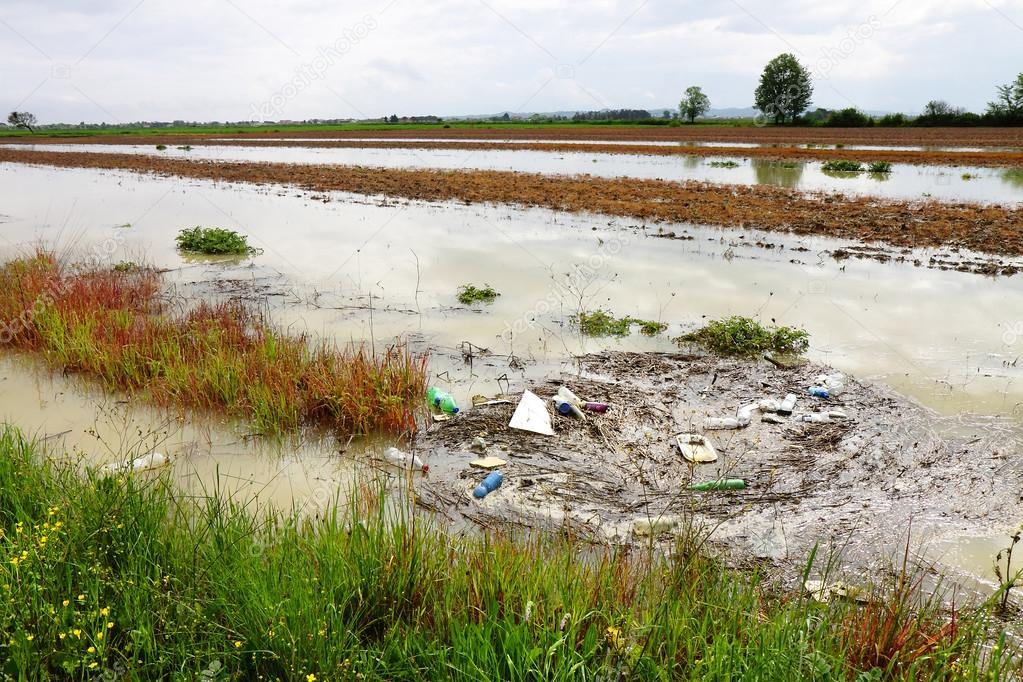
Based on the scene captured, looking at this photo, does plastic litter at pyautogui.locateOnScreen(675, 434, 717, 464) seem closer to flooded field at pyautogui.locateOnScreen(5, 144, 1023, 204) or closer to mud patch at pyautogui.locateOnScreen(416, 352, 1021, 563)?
mud patch at pyautogui.locateOnScreen(416, 352, 1021, 563)

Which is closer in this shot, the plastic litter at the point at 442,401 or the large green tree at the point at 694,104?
the plastic litter at the point at 442,401

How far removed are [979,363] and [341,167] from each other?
26.9 m

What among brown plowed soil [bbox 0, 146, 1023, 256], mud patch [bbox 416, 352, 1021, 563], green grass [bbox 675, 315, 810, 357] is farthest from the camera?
brown plowed soil [bbox 0, 146, 1023, 256]

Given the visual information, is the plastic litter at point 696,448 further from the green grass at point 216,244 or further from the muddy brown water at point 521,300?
the green grass at point 216,244

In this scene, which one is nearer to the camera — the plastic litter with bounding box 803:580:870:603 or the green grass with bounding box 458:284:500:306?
the plastic litter with bounding box 803:580:870:603

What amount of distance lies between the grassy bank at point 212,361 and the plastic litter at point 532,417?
85 cm

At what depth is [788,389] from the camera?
5.73 m

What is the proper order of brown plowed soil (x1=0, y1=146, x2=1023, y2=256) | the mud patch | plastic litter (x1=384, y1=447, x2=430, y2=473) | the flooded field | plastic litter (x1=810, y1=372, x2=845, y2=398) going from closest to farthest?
the mud patch < plastic litter (x1=384, y1=447, x2=430, y2=473) < plastic litter (x1=810, y1=372, x2=845, y2=398) < brown plowed soil (x1=0, y1=146, x2=1023, y2=256) < the flooded field

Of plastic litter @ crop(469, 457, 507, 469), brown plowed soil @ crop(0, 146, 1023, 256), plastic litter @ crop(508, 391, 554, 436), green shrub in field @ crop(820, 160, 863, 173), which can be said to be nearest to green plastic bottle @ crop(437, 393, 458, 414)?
plastic litter @ crop(508, 391, 554, 436)

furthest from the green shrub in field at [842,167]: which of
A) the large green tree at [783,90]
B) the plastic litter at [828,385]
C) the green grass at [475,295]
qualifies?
the large green tree at [783,90]

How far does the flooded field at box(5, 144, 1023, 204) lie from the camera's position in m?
19.1

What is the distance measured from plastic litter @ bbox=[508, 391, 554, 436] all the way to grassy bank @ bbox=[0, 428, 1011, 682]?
2027mm

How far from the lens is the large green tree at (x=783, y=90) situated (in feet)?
236

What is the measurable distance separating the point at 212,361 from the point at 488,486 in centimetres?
317
